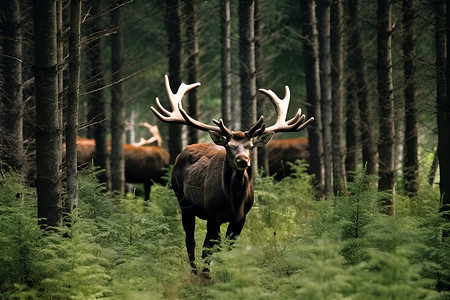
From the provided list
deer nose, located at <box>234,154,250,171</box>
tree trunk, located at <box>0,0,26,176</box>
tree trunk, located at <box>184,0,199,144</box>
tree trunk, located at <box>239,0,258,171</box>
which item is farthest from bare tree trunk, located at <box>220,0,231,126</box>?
deer nose, located at <box>234,154,250,171</box>

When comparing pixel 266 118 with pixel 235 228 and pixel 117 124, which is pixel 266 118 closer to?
pixel 117 124

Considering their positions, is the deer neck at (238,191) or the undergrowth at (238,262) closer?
the undergrowth at (238,262)

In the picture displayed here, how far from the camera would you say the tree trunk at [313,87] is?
14.7 meters

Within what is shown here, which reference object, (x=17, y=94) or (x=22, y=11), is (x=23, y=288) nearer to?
(x=17, y=94)

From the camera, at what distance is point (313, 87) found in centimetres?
1498

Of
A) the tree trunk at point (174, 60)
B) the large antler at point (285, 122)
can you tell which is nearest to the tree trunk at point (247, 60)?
the tree trunk at point (174, 60)

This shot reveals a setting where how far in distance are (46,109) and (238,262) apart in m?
3.03

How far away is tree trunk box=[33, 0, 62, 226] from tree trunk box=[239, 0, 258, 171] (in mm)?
5859

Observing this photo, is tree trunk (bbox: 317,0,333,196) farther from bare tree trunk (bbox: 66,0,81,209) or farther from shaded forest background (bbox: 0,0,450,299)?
bare tree trunk (bbox: 66,0,81,209)

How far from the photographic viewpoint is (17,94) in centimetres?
1004

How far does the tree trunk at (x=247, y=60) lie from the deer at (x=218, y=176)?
3031 millimetres

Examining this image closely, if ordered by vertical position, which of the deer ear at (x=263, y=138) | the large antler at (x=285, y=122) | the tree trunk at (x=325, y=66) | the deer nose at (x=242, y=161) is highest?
the tree trunk at (x=325, y=66)

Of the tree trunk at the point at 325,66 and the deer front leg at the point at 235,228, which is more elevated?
the tree trunk at the point at 325,66

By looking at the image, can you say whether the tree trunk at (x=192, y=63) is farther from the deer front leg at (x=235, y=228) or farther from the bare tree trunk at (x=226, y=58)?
the deer front leg at (x=235, y=228)
